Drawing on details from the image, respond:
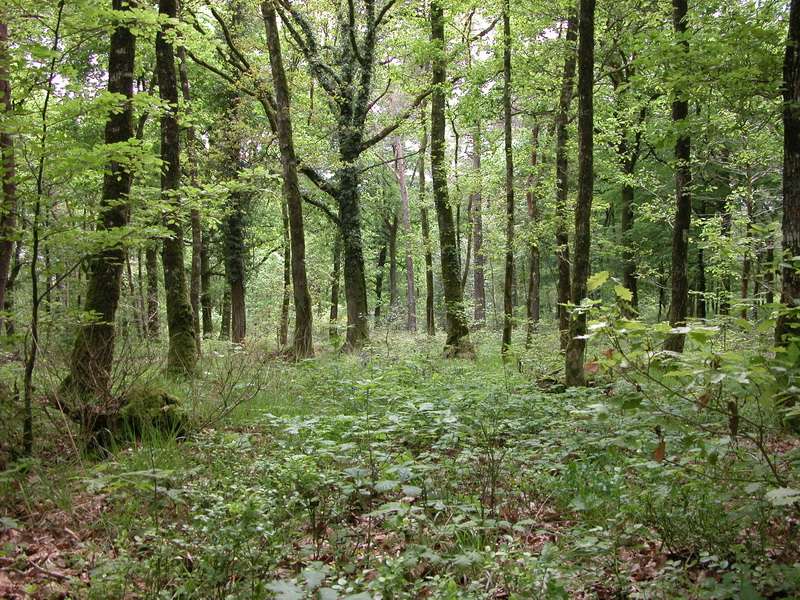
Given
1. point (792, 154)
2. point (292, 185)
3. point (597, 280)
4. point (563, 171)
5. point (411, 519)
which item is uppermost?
point (563, 171)

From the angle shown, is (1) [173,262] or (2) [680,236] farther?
(2) [680,236]

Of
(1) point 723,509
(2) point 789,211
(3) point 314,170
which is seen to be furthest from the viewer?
(3) point 314,170

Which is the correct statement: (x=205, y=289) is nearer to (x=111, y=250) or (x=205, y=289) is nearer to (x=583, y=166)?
(x=111, y=250)

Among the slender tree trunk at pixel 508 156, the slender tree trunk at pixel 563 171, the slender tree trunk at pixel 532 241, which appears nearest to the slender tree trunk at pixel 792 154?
the slender tree trunk at pixel 563 171

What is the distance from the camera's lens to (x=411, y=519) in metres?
3.75

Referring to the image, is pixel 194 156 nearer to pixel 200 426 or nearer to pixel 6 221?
pixel 6 221

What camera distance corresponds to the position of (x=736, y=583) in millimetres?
2904

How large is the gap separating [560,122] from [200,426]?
11.4 meters

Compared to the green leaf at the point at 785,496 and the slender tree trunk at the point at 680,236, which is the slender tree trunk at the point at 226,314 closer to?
the slender tree trunk at the point at 680,236

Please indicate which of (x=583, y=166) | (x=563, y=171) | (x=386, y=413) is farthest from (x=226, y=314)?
(x=386, y=413)

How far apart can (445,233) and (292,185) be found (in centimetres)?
432

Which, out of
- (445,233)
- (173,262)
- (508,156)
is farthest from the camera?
(445,233)

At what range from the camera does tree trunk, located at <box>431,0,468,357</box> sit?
14320 millimetres

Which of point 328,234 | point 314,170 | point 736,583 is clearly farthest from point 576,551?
point 328,234
